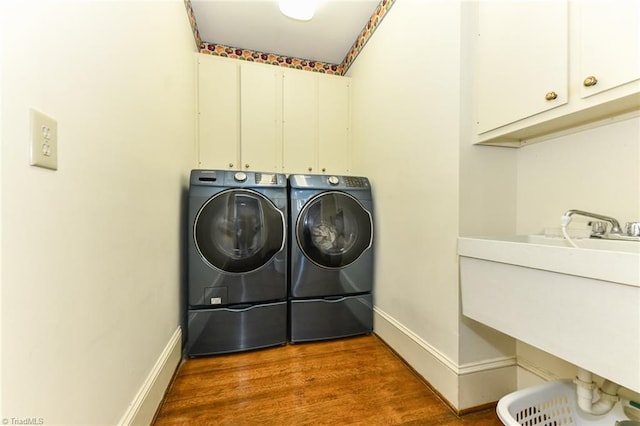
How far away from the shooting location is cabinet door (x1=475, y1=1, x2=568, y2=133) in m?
0.99

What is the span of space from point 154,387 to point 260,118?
202 cm

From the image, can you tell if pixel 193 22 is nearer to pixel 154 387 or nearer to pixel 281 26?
pixel 281 26

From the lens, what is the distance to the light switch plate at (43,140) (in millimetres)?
573

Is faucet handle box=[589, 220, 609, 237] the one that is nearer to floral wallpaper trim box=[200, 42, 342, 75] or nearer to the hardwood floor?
the hardwood floor

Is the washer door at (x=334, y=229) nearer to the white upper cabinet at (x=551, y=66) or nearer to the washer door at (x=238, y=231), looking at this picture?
the washer door at (x=238, y=231)

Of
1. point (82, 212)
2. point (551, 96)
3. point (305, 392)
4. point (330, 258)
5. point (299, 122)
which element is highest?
point (299, 122)

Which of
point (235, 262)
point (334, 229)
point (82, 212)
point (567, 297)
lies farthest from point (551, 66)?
point (235, 262)

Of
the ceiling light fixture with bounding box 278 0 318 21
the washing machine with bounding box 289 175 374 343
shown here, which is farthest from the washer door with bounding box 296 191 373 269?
the ceiling light fixture with bounding box 278 0 318 21

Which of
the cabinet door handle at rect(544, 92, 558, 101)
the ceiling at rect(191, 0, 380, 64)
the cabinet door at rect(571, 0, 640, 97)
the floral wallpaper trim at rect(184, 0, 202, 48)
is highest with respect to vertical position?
the ceiling at rect(191, 0, 380, 64)

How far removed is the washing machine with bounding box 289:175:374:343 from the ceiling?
4.24 ft

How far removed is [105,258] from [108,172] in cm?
29

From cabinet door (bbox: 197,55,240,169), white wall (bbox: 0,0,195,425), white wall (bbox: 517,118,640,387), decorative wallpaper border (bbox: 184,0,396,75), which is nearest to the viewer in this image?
white wall (bbox: 0,0,195,425)

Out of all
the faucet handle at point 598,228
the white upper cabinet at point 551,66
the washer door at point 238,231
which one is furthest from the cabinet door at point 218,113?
the faucet handle at point 598,228

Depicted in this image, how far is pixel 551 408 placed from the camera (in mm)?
1068
